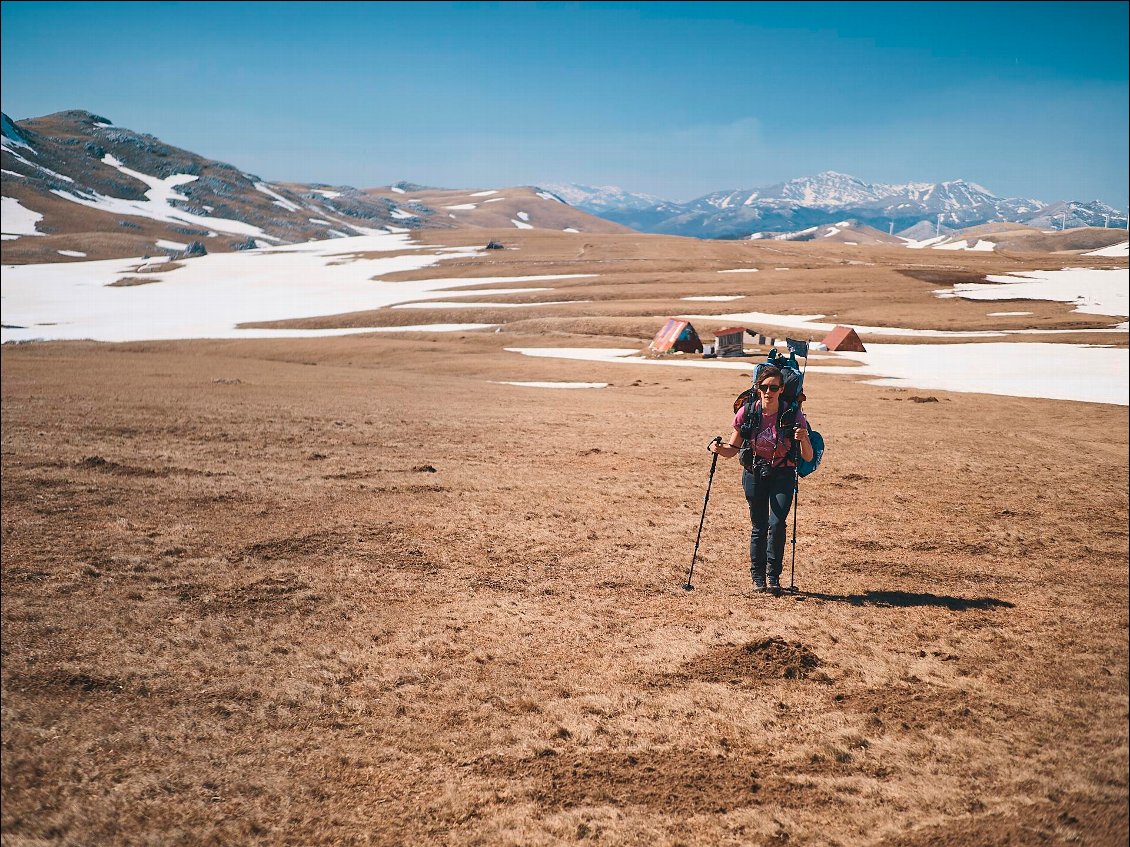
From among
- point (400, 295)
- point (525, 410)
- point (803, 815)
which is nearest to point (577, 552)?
point (803, 815)

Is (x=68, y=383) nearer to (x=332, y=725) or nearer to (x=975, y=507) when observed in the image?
(x=332, y=725)

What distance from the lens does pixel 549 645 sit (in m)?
9.31

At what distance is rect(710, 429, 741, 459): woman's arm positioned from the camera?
913 cm

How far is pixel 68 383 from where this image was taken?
3338 cm

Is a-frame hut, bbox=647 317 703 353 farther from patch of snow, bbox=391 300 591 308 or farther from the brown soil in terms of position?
the brown soil

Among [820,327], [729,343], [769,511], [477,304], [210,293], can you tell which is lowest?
[769,511]

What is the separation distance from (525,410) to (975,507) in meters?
16.6

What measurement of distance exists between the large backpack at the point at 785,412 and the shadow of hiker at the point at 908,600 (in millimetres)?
2344

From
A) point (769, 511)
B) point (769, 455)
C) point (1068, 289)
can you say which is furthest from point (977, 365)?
point (1068, 289)

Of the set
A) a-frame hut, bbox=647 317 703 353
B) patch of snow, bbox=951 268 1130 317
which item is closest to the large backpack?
a-frame hut, bbox=647 317 703 353

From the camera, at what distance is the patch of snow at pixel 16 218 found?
17088 centimetres

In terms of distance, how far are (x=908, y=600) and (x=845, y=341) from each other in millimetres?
47718

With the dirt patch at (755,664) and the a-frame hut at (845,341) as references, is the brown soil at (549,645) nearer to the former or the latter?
the dirt patch at (755,664)

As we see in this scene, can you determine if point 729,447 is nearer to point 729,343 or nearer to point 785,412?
point 785,412
